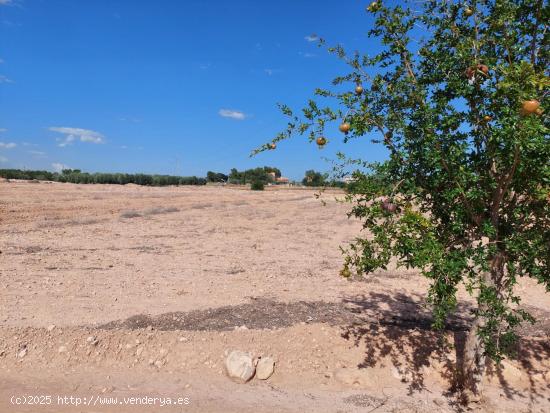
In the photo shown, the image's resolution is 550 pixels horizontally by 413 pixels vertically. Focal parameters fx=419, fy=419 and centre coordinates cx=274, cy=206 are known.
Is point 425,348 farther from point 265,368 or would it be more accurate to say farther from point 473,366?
point 265,368

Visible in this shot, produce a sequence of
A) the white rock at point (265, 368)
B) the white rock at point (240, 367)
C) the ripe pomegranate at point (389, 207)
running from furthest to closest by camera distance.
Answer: the white rock at point (265, 368) < the white rock at point (240, 367) < the ripe pomegranate at point (389, 207)

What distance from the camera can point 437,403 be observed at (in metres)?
4.98

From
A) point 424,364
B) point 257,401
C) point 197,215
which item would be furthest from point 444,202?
point 197,215

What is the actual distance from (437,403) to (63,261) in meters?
8.44

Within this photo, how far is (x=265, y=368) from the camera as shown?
5297mm

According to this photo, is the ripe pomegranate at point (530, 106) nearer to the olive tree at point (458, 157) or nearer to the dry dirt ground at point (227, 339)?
the olive tree at point (458, 157)

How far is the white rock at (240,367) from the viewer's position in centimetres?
515

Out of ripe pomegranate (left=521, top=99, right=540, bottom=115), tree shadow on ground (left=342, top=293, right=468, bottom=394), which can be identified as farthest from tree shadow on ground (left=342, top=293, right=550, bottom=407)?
ripe pomegranate (left=521, top=99, right=540, bottom=115)

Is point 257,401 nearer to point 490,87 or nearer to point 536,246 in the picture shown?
point 536,246

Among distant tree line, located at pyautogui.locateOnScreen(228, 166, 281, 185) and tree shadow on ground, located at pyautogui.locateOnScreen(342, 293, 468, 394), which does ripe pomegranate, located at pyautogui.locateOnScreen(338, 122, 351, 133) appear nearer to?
tree shadow on ground, located at pyautogui.locateOnScreen(342, 293, 468, 394)

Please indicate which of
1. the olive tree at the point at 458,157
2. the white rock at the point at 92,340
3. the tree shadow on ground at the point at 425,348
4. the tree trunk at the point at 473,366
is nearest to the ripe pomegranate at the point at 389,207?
the olive tree at the point at 458,157

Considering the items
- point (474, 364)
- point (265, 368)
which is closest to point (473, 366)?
point (474, 364)

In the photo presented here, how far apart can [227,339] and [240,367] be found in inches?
24.0

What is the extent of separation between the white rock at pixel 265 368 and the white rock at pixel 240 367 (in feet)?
0.25
